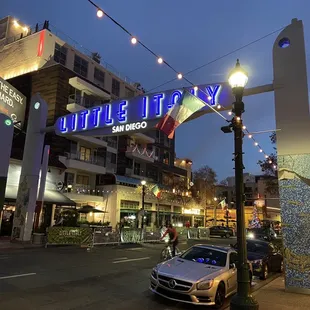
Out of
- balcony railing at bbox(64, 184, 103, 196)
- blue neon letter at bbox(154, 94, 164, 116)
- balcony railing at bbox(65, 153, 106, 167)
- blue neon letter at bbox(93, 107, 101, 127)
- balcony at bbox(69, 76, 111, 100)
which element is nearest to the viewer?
blue neon letter at bbox(154, 94, 164, 116)

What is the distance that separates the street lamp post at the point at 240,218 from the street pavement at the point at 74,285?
1965mm

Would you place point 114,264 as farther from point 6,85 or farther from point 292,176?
point 6,85

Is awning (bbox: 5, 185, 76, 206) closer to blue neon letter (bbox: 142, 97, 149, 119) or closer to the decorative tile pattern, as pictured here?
blue neon letter (bbox: 142, 97, 149, 119)

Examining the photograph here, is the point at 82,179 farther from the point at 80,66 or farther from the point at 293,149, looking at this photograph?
the point at 293,149

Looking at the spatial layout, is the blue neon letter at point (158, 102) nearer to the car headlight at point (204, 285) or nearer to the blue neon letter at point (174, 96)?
the blue neon letter at point (174, 96)

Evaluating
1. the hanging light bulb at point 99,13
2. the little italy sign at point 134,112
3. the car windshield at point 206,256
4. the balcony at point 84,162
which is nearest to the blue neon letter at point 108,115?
the little italy sign at point 134,112

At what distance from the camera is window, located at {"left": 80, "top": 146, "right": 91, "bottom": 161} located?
1432 inches

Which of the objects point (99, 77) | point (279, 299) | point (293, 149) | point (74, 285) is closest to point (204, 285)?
point (279, 299)

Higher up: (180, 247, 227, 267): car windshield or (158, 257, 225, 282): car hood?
(180, 247, 227, 267): car windshield

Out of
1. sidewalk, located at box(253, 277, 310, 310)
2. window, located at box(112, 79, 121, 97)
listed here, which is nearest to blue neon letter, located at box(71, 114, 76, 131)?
sidewalk, located at box(253, 277, 310, 310)

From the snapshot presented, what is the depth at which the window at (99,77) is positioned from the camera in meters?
41.1

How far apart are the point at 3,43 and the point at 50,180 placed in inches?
810

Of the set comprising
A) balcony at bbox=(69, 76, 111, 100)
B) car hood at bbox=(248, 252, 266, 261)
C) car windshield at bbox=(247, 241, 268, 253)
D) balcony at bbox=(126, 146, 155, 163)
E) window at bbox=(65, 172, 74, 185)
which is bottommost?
car hood at bbox=(248, 252, 266, 261)

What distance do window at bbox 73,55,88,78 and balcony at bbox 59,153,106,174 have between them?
32.1 ft
